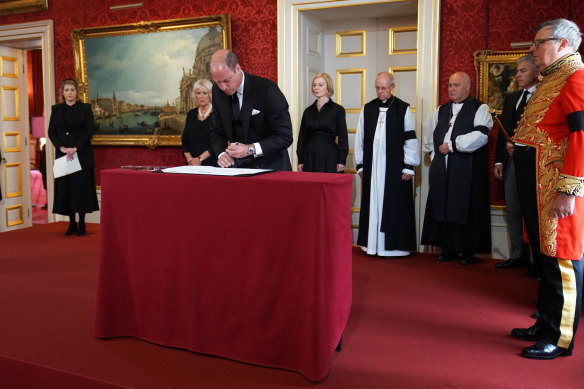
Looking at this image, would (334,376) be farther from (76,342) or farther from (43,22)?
(43,22)

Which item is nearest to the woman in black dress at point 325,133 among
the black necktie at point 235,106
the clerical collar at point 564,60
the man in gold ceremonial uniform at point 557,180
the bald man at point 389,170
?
the bald man at point 389,170

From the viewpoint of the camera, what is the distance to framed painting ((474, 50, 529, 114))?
517 cm

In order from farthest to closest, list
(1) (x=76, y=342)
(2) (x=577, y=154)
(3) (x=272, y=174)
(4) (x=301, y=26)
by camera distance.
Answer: (4) (x=301, y=26)
(1) (x=76, y=342)
(3) (x=272, y=174)
(2) (x=577, y=154)

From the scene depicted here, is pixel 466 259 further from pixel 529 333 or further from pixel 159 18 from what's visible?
pixel 159 18

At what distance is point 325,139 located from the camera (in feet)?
18.4

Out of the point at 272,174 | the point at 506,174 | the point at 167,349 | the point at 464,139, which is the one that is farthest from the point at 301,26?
the point at 167,349

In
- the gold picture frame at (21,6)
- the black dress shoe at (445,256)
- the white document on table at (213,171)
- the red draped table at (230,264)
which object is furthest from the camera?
the gold picture frame at (21,6)

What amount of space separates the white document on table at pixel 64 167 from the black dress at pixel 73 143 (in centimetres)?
7

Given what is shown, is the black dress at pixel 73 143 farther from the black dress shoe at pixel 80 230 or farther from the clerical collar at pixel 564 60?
the clerical collar at pixel 564 60

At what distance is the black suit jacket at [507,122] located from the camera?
4.78 m

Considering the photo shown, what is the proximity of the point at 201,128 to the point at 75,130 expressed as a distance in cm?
176

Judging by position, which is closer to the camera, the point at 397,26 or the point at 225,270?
the point at 225,270

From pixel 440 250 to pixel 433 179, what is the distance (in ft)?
2.78

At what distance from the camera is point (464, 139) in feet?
16.2
